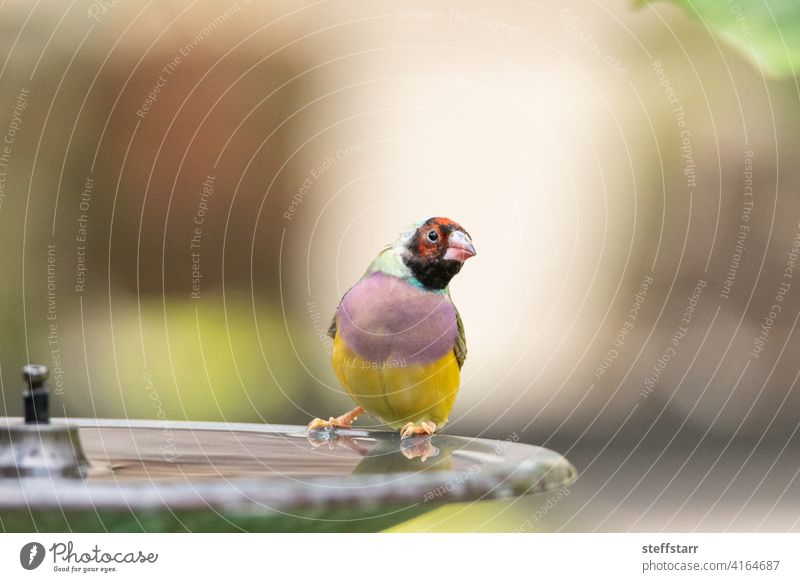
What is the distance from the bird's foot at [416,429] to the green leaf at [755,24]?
1.00 metres

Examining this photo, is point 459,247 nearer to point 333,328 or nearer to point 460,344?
point 460,344

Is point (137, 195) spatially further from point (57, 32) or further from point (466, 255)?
point (466, 255)

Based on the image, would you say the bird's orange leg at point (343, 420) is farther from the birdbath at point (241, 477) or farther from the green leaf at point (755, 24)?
the green leaf at point (755, 24)

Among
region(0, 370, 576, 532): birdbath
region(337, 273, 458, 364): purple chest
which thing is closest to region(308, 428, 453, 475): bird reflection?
region(0, 370, 576, 532): birdbath

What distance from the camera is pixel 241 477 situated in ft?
5.36

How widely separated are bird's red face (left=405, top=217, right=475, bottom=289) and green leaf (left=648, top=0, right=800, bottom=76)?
2.11 feet

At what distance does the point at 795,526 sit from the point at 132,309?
164 cm

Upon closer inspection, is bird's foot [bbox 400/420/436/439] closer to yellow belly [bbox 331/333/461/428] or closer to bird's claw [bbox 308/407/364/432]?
yellow belly [bbox 331/333/461/428]

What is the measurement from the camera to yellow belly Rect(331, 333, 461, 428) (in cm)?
200
